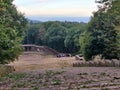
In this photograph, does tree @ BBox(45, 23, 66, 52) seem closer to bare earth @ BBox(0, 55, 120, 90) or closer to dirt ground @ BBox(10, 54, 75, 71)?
dirt ground @ BBox(10, 54, 75, 71)

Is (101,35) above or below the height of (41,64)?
above

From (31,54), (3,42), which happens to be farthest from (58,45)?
(3,42)

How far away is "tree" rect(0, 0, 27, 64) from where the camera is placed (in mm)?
19766

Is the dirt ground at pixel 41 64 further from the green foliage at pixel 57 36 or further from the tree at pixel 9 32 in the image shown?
the green foliage at pixel 57 36

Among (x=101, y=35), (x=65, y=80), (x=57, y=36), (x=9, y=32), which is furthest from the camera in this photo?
(x=57, y=36)

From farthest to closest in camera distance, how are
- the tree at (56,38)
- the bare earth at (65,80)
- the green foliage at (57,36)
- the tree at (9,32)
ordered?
the tree at (56,38) → the green foliage at (57,36) → the tree at (9,32) → the bare earth at (65,80)

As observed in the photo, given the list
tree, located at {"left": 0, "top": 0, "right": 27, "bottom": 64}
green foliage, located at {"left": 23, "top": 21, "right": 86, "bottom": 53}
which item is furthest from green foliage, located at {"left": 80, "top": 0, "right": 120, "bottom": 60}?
green foliage, located at {"left": 23, "top": 21, "right": 86, "bottom": 53}

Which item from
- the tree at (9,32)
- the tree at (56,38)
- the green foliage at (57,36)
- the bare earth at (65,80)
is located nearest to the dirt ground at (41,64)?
the tree at (9,32)

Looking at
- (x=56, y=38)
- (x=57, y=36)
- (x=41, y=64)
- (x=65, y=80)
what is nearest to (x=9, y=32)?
(x=65, y=80)

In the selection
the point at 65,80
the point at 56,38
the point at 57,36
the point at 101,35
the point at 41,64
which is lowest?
the point at 41,64

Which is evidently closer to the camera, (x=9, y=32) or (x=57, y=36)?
(x=9, y=32)

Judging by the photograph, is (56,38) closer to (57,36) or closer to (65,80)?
(57,36)

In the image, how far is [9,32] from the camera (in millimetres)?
27281

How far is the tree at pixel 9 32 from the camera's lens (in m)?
19.8
